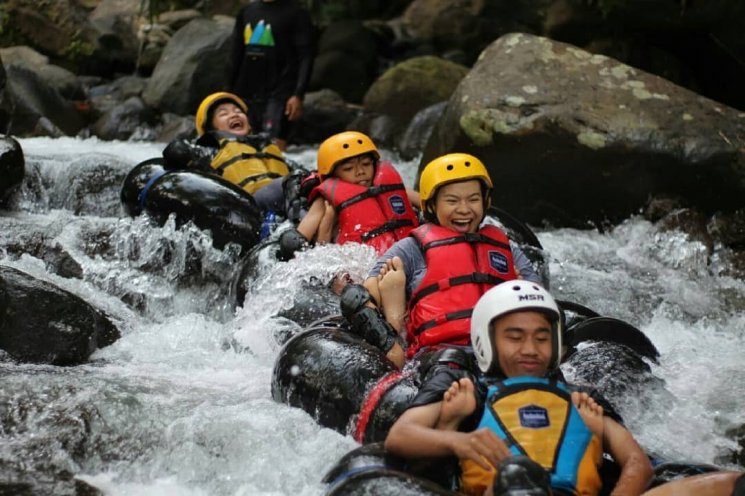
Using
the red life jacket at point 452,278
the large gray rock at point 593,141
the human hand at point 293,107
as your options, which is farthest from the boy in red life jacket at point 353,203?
the human hand at point 293,107

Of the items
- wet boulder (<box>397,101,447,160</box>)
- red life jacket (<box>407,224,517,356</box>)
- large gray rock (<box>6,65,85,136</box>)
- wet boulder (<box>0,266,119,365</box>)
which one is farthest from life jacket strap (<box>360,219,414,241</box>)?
large gray rock (<box>6,65,85,136</box>)

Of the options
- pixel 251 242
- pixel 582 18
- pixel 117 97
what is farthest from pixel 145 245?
pixel 117 97

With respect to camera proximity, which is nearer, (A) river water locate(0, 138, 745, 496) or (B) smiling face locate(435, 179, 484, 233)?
(A) river water locate(0, 138, 745, 496)

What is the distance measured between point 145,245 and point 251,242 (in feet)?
2.78

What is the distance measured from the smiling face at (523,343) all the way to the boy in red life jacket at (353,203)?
112 inches

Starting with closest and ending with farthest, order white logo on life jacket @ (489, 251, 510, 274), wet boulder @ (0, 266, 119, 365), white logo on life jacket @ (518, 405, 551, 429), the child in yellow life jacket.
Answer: white logo on life jacket @ (518, 405, 551, 429) → white logo on life jacket @ (489, 251, 510, 274) → wet boulder @ (0, 266, 119, 365) → the child in yellow life jacket

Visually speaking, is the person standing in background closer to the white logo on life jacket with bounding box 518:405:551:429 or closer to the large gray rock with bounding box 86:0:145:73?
the white logo on life jacket with bounding box 518:405:551:429

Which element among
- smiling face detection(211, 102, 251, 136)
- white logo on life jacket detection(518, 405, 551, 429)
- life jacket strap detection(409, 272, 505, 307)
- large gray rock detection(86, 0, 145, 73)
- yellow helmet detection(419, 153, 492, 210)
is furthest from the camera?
large gray rock detection(86, 0, 145, 73)

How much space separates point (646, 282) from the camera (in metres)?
8.23

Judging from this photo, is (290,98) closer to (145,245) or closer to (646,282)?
(145,245)

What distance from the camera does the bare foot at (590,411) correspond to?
395 centimetres

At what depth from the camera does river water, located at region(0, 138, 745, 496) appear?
14.9 feet

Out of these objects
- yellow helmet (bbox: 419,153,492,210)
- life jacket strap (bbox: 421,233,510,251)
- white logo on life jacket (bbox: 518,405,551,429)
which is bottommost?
white logo on life jacket (bbox: 518,405,551,429)

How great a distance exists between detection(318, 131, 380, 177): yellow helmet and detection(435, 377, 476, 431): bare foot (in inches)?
133
